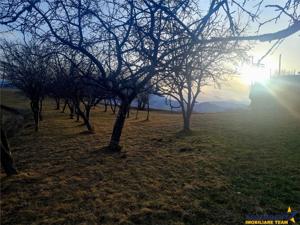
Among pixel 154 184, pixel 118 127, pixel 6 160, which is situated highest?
pixel 118 127

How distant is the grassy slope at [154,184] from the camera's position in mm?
5883

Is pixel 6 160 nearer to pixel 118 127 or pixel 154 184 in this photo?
pixel 154 184

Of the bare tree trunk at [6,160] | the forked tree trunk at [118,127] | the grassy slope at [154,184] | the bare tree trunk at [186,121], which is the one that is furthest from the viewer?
the bare tree trunk at [186,121]

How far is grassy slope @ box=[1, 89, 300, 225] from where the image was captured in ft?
19.3

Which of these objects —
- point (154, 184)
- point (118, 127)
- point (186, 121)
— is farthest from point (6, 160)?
point (186, 121)


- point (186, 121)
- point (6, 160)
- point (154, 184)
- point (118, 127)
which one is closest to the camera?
point (154, 184)

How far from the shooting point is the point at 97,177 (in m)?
A: 8.62

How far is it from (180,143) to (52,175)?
762cm

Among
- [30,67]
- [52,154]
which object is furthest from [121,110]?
[30,67]

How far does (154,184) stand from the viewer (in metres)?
7.85

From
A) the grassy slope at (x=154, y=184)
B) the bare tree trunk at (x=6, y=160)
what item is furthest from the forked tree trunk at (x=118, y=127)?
the bare tree trunk at (x=6, y=160)

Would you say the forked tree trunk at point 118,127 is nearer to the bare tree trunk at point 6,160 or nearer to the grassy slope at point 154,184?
the grassy slope at point 154,184

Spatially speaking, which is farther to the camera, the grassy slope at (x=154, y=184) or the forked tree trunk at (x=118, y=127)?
the forked tree trunk at (x=118, y=127)

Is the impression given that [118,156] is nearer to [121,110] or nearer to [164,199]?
[121,110]
